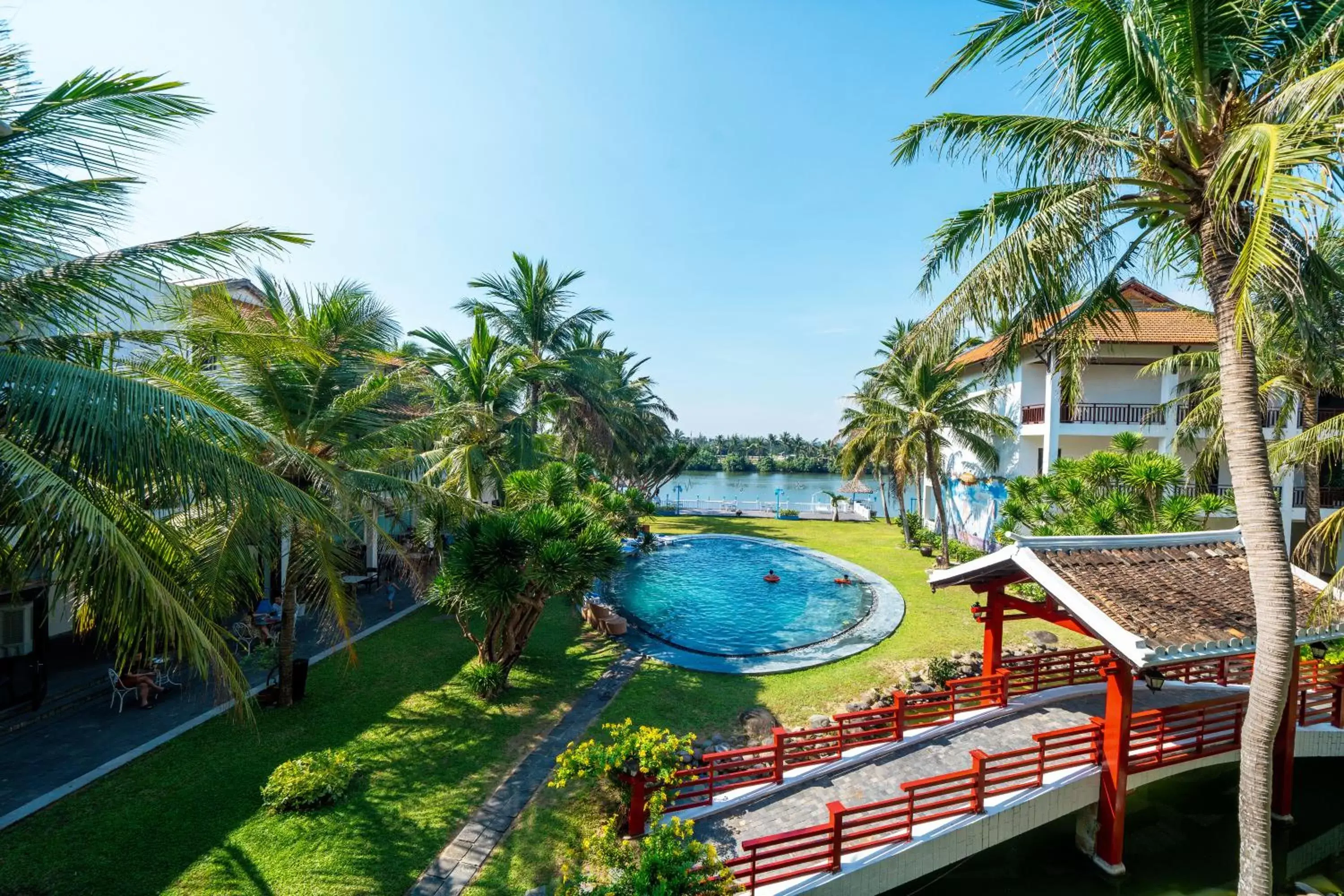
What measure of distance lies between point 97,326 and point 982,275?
8225 mm

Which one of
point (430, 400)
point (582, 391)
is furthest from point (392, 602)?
point (582, 391)

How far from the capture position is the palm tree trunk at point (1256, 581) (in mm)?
4641

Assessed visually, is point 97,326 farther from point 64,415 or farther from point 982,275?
point 982,275

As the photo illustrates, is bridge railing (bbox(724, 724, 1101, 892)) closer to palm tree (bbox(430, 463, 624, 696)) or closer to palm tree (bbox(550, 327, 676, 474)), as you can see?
palm tree (bbox(430, 463, 624, 696))

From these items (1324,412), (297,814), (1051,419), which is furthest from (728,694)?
(1324,412)

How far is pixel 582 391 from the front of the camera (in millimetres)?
20438

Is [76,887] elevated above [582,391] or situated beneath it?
situated beneath

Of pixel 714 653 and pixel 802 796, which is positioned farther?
pixel 714 653

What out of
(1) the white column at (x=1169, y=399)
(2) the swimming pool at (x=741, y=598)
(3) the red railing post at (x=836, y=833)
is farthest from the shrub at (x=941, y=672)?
(1) the white column at (x=1169, y=399)

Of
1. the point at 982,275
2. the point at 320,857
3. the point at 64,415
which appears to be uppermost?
the point at 982,275

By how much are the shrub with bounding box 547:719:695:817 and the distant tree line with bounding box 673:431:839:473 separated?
6622 centimetres

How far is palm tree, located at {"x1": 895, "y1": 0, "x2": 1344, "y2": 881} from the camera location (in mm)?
4230

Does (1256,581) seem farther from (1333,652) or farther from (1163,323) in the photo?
(1163,323)

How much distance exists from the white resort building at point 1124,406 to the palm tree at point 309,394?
51.5ft
